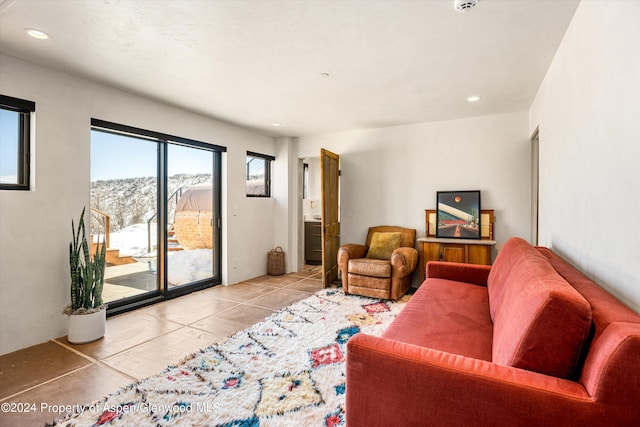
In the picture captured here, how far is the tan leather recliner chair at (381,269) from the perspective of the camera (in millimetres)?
3846

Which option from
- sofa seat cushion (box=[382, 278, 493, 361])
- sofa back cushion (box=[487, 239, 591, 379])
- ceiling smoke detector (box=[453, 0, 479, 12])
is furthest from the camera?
ceiling smoke detector (box=[453, 0, 479, 12])

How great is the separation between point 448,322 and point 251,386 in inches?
52.3

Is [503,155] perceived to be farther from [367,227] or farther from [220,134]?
[220,134]

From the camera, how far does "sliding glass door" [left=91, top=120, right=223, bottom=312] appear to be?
3.35m

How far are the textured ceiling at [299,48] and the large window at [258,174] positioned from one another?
153 centimetres

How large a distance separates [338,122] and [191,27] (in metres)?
2.74

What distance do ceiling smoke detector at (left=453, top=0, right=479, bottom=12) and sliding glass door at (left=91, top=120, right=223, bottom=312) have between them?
3.32 metres

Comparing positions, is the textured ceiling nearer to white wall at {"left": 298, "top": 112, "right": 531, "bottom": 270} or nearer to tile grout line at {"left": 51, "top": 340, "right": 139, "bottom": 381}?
white wall at {"left": 298, "top": 112, "right": 531, "bottom": 270}

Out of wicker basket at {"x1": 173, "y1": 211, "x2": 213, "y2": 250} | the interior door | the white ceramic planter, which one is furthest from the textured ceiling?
the white ceramic planter

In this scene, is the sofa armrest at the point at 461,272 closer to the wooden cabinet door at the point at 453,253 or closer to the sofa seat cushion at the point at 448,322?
the sofa seat cushion at the point at 448,322

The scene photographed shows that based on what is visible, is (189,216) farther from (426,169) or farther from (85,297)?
(426,169)

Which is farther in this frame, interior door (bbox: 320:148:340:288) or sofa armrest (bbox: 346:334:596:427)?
interior door (bbox: 320:148:340:288)

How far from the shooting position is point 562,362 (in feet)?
3.26

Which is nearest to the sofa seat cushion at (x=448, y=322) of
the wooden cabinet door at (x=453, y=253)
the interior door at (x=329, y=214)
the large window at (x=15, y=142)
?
the wooden cabinet door at (x=453, y=253)
